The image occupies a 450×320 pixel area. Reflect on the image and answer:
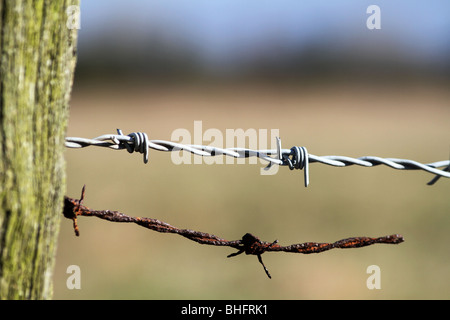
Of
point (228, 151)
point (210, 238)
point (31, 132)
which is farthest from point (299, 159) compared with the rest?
point (31, 132)

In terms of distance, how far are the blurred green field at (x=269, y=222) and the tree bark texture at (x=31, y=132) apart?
157 inches

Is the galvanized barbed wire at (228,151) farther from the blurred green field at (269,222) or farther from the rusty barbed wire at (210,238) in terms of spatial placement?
the blurred green field at (269,222)

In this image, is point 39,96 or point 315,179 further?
point 315,179

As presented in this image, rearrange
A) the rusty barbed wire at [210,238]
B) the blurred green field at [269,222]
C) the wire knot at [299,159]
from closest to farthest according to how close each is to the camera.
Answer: the rusty barbed wire at [210,238] < the wire knot at [299,159] < the blurred green field at [269,222]

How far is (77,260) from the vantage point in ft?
19.7

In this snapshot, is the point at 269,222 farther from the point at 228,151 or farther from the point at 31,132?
the point at 31,132

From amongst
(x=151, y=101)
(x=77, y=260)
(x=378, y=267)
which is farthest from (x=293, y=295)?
(x=151, y=101)

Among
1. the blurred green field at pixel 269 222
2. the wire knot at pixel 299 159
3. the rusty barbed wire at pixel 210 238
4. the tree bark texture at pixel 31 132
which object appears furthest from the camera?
the blurred green field at pixel 269 222

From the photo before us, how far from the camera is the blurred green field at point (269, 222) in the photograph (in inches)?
212

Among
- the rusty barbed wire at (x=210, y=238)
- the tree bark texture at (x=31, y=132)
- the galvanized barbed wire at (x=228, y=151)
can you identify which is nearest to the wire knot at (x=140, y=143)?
the galvanized barbed wire at (x=228, y=151)

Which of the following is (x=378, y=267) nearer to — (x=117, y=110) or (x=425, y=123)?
(x=425, y=123)

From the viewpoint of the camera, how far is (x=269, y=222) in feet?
23.6

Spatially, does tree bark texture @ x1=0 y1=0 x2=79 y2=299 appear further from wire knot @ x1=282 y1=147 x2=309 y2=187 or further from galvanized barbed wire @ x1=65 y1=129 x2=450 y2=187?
wire knot @ x1=282 y1=147 x2=309 y2=187

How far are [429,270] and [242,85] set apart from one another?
98.8ft
